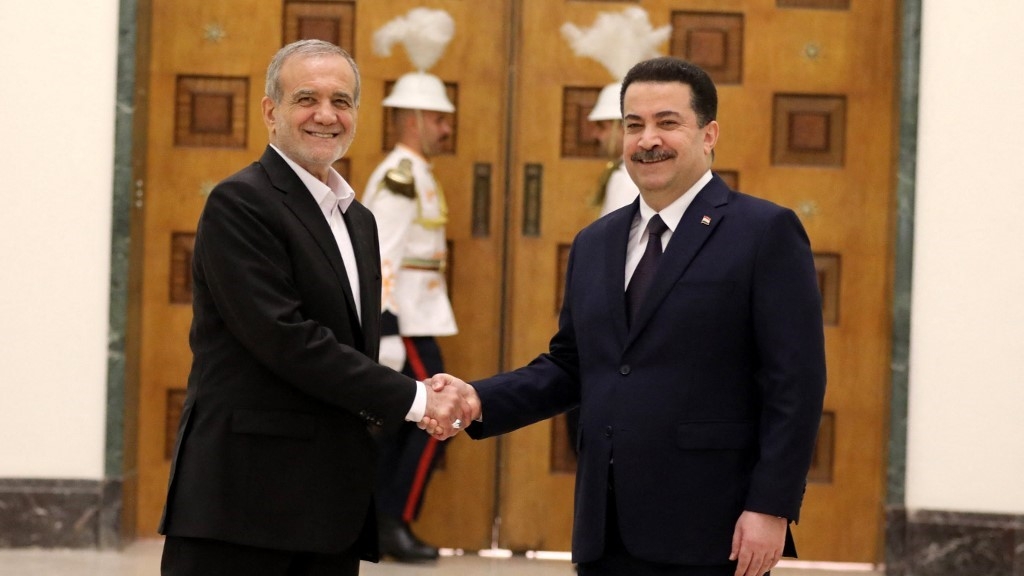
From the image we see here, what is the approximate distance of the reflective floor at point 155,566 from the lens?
4.84 m

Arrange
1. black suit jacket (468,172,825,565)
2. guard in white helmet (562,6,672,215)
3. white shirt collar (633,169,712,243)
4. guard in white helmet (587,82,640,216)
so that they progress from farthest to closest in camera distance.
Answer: guard in white helmet (562,6,672,215)
guard in white helmet (587,82,640,216)
white shirt collar (633,169,712,243)
black suit jacket (468,172,825,565)

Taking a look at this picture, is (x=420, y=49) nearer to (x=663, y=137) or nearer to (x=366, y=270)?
(x=366, y=270)

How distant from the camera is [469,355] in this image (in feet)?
17.9

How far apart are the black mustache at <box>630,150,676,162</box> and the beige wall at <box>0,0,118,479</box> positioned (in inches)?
123

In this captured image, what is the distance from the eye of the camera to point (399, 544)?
5.16 metres

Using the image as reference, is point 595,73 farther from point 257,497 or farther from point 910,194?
point 257,497

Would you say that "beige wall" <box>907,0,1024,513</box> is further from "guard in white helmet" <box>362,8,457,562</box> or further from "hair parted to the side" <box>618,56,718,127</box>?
"hair parted to the side" <box>618,56,718,127</box>

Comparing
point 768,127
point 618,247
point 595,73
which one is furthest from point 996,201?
point 618,247

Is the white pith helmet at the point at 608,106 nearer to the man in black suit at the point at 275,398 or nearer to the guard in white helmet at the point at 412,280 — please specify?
the guard in white helmet at the point at 412,280

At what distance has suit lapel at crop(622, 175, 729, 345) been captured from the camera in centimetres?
260

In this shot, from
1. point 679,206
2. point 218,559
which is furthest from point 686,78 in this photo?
point 218,559

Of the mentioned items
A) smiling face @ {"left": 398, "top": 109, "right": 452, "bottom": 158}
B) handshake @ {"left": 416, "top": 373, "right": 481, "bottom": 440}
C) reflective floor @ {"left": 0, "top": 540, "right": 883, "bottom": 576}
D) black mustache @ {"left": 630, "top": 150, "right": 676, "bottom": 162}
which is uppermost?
smiling face @ {"left": 398, "top": 109, "right": 452, "bottom": 158}

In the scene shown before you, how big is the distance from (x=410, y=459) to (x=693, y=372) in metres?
2.79

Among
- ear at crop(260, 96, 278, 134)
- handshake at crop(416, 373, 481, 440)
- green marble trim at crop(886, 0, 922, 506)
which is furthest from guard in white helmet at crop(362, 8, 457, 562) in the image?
ear at crop(260, 96, 278, 134)
